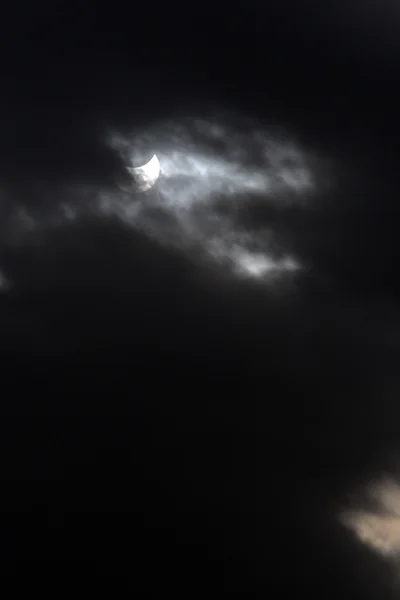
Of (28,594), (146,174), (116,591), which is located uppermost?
(146,174)

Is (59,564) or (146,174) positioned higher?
(146,174)

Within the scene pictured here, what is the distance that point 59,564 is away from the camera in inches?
7830

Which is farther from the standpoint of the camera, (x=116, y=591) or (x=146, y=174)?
(x=116, y=591)

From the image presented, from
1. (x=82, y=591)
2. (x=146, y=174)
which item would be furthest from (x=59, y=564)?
(x=146, y=174)

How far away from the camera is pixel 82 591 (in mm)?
194375

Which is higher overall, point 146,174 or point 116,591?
point 146,174

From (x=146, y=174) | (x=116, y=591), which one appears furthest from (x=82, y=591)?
(x=146, y=174)

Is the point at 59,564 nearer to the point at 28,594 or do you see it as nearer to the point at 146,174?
the point at 28,594

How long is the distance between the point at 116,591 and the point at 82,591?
41.3 ft

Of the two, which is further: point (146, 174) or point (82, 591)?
point (82, 591)

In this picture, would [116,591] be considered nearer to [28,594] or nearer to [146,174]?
[28,594]

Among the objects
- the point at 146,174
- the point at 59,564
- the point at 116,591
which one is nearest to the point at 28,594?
the point at 59,564

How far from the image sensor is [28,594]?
614 ft

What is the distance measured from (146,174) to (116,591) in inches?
6019
